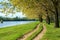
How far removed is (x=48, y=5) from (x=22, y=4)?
1092cm

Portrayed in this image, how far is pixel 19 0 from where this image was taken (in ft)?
116

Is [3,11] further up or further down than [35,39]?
further up

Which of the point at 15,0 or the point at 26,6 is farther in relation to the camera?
the point at 26,6

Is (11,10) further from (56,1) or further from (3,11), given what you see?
(56,1)

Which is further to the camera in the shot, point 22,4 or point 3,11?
point 22,4

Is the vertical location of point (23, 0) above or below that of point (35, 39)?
above

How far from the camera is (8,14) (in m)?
35.1

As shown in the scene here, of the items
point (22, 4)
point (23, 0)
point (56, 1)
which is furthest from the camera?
point (56, 1)

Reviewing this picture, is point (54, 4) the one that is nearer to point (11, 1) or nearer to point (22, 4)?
point (22, 4)

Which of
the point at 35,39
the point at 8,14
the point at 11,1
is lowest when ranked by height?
the point at 35,39

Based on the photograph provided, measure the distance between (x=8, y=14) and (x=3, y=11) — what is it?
3.23 feet

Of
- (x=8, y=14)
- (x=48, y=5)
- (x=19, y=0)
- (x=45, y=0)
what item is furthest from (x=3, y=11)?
(x=48, y=5)

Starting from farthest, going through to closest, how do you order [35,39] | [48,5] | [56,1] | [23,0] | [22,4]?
[48,5] < [56,1] < [22,4] < [23,0] < [35,39]

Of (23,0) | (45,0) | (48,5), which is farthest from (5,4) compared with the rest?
(48,5)
